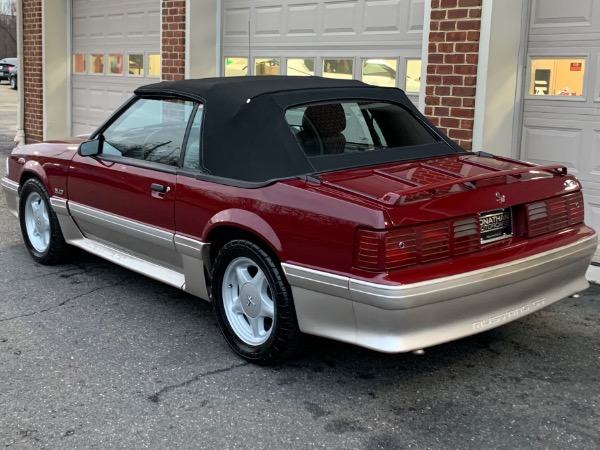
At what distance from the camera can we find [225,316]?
14.2 ft

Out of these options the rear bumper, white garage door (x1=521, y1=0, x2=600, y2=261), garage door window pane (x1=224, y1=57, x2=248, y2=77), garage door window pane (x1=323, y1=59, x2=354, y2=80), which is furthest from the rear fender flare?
garage door window pane (x1=224, y1=57, x2=248, y2=77)

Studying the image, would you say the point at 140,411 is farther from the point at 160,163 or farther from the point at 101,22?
the point at 101,22

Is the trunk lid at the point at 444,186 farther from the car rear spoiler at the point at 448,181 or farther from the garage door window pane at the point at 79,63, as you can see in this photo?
the garage door window pane at the point at 79,63

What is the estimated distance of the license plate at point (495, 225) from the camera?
3848 millimetres

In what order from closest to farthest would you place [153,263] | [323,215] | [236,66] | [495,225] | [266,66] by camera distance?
[323,215], [495,225], [153,263], [266,66], [236,66]

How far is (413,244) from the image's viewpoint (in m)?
3.57

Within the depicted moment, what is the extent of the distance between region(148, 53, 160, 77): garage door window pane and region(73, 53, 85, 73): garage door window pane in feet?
7.73

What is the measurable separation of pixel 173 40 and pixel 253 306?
6445 mm

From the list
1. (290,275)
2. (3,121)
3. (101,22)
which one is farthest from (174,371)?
(3,121)

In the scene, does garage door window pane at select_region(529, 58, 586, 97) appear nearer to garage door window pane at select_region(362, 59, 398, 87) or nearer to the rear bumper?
garage door window pane at select_region(362, 59, 398, 87)

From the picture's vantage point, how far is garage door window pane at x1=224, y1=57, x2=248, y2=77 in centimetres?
956

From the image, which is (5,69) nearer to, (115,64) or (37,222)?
(115,64)

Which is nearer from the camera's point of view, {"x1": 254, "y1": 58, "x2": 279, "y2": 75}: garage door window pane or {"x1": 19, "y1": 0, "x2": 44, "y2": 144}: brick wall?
{"x1": 254, "y1": 58, "x2": 279, "y2": 75}: garage door window pane

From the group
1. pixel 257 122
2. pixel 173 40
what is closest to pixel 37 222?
pixel 257 122
